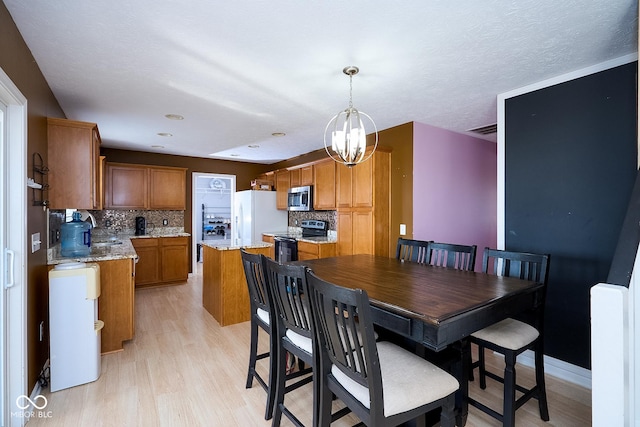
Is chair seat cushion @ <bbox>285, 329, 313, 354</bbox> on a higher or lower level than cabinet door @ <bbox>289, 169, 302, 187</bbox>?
lower

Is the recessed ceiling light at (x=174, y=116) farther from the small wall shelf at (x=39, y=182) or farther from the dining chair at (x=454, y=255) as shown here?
the dining chair at (x=454, y=255)

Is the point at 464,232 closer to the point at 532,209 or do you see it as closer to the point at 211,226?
the point at 532,209

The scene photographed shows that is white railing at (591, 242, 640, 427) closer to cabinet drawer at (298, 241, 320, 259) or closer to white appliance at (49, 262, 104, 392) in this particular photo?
white appliance at (49, 262, 104, 392)

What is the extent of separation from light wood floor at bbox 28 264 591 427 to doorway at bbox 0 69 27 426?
1.01 ft

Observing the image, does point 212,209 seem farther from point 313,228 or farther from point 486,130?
point 486,130

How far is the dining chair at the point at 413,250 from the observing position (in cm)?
271

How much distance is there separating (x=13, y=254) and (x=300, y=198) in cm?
379

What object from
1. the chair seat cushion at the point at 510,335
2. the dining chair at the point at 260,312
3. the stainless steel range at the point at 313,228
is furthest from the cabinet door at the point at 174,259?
the chair seat cushion at the point at 510,335

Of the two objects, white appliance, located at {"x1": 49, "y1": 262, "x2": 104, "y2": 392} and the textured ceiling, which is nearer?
the textured ceiling

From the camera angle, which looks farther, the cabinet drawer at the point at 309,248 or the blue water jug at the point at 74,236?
the cabinet drawer at the point at 309,248

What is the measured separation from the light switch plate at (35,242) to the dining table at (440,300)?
76.8 inches

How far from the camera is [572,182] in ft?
8.02

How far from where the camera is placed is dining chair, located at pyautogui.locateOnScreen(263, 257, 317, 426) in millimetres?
1571

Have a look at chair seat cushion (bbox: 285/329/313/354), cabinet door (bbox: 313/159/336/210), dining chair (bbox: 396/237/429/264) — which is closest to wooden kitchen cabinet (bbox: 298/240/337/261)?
cabinet door (bbox: 313/159/336/210)
